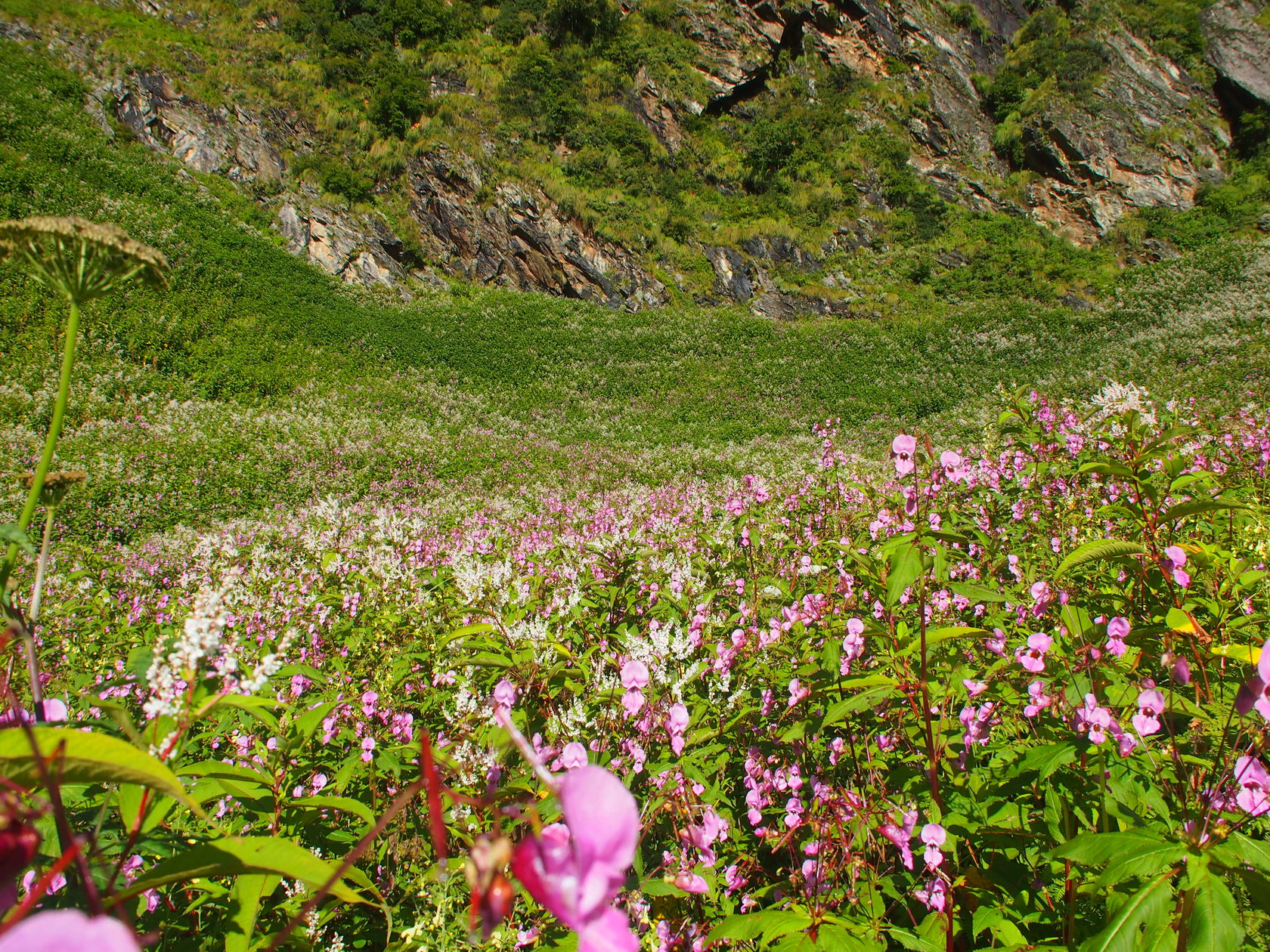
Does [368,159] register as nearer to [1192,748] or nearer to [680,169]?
[680,169]

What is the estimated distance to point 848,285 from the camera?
2355cm

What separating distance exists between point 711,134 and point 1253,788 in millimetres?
33721

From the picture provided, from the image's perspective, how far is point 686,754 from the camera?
1726 mm

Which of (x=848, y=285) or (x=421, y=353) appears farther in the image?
(x=848, y=285)

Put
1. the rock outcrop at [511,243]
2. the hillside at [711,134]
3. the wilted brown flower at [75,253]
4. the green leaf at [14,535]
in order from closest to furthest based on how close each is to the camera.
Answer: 1. the green leaf at [14,535]
2. the wilted brown flower at [75,253]
3. the hillside at [711,134]
4. the rock outcrop at [511,243]

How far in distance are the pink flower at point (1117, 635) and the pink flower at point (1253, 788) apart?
427mm

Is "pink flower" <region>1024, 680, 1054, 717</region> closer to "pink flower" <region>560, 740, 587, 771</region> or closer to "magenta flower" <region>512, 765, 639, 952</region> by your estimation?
"pink flower" <region>560, 740, 587, 771</region>

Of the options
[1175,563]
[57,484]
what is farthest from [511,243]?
[1175,563]

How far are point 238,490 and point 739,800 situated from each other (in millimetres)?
9445

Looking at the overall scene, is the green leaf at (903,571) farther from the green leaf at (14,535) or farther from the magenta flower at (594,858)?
the green leaf at (14,535)

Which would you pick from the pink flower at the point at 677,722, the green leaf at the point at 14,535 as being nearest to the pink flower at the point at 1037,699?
the pink flower at the point at 677,722

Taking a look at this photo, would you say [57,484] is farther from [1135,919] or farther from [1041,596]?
[1041,596]

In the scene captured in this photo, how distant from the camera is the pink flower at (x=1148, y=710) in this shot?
1.27 m

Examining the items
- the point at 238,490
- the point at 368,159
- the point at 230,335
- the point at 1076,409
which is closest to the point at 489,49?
the point at 368,159
